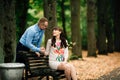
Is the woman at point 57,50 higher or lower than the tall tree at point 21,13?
lower

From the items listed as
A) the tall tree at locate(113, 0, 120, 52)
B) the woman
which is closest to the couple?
the woman

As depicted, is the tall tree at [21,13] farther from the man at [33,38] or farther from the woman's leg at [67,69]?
the woman's leg at [67,69]

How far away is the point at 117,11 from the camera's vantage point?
103ft

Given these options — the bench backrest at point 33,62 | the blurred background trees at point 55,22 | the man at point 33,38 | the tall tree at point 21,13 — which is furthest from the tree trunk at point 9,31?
the tall tree at point 21,13

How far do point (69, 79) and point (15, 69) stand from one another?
142 centimetres

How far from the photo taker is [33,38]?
1156 centimetres

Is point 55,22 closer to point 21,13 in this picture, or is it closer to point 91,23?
point 21,13

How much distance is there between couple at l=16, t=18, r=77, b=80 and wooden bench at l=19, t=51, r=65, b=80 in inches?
5.9

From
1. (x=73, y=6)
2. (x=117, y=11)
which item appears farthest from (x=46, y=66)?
(x=117, y=11)

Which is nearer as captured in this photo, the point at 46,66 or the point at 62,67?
the point at 62,67

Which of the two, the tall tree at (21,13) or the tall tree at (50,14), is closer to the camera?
the tall tree at (50,14)

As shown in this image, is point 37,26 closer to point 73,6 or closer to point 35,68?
point 35,68

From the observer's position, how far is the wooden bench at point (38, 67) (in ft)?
35.6

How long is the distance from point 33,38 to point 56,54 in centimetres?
97
